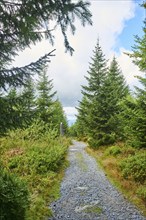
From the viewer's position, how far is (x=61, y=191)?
901 centimetres

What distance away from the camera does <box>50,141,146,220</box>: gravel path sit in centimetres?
681

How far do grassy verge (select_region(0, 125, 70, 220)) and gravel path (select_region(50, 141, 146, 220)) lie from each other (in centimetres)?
42

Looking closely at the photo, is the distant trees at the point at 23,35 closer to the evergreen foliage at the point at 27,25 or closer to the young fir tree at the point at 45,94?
the evergreen foliage at the point at 27,25

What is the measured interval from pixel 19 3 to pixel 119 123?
15836 millimetres

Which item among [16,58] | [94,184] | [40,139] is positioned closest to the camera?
[16,58]

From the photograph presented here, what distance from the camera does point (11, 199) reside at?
16.7ft

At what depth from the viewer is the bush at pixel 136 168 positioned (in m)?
9.41

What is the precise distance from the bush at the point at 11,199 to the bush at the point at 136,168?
512 centimetres

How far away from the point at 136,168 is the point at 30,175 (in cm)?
420

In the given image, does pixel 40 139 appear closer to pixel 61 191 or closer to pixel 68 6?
pixel 61 191

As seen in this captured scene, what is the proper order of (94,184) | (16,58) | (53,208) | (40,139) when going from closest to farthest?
(16,58), (53,208), (94,184), (40,139)

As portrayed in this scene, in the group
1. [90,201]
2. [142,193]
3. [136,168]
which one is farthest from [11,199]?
[136,168]

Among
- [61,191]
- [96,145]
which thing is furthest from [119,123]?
[61,191]

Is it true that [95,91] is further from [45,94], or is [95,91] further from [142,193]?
[142,193]
